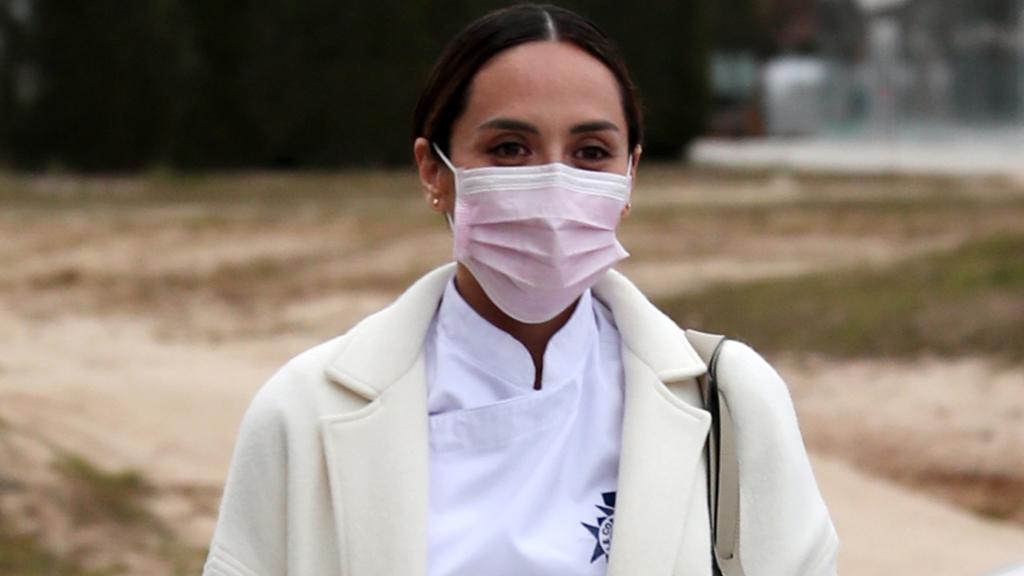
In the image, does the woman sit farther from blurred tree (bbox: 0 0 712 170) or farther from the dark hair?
blurred tree (bbox: 0 0 712 170)

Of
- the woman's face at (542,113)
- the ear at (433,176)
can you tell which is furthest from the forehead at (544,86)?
the ear at (433,176)

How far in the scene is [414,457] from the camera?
1.87m

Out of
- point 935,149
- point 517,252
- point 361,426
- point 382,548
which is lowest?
A: point 935,149

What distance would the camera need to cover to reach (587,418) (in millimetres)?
1935

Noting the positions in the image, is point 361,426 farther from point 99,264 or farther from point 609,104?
point 99,264

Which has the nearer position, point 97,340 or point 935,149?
point 97,340

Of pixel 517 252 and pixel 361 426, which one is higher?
pixel 517 252

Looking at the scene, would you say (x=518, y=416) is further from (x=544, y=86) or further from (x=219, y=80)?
(x=219, y=80)

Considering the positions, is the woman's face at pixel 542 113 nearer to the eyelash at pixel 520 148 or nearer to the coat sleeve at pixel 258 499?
the eyelash at pixel 520 148

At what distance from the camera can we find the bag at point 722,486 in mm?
1895

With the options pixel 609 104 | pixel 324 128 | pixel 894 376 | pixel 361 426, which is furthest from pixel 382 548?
pixel 324 128

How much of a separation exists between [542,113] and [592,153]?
0.11 metres

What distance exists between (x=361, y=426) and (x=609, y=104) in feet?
1.55

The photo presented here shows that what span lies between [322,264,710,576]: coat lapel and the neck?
0.34ft
